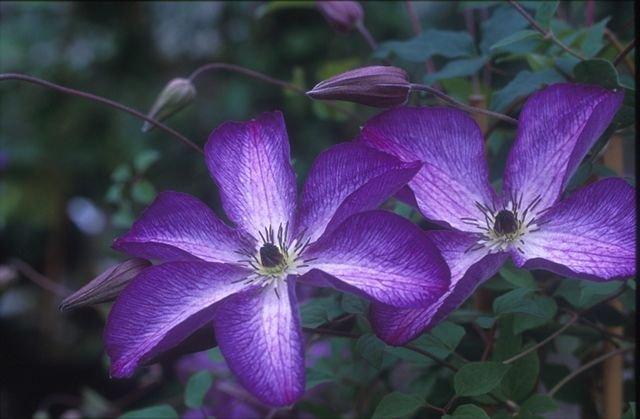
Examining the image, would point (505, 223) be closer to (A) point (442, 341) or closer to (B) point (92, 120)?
(A) point (442, 341)

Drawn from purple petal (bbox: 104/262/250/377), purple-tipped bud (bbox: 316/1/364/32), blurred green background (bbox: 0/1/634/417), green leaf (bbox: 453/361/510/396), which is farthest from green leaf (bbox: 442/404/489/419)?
blurred green background (bbox: 0/1/634/417)

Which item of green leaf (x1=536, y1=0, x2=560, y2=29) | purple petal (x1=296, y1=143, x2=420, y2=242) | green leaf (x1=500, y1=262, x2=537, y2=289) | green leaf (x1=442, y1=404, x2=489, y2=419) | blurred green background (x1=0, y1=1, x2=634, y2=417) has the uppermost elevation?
green leaf (x1=536, y1=0, x2=560, y2=29)

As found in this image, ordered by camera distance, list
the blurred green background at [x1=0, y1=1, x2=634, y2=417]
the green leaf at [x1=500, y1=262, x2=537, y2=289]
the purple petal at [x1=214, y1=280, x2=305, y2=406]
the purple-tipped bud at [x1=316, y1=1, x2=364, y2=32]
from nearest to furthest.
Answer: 1. the purple petal at [x1=214, y1=280, x2=305, y2=406]
2. the green leaf at [x1=500, y1=262, x2=537, y2=289]
3. the purple-tipped bud at [x1=316, y1=1, x2=364, y2=32]
4. the blurred green background at [x1=0, y1=1, x2=634, y2=417]

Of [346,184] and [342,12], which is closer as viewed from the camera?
[346,184]

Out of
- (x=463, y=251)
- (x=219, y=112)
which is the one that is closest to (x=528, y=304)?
(x=463, y=251)

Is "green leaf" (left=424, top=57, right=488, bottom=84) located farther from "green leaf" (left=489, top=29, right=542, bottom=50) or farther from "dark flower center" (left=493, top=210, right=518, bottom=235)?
"dark flower center" (left=493, top=210, right=518, bottom=235)

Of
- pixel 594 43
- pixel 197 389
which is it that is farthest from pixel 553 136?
pixel 197 389
